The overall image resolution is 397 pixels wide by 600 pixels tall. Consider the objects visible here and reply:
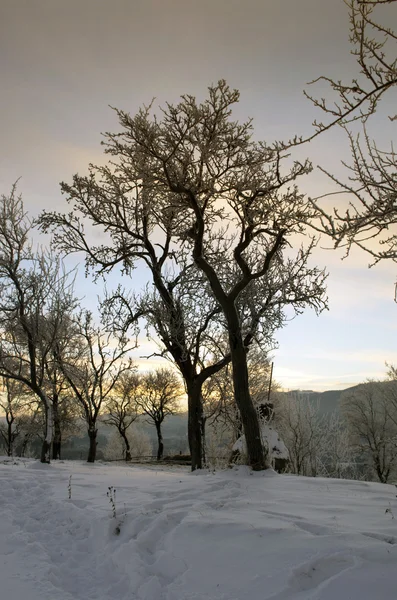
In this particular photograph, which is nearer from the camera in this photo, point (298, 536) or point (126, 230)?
point (298, 536)

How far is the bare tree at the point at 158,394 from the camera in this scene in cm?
3744

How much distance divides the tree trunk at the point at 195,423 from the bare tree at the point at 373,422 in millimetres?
23874

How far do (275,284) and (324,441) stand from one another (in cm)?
1864

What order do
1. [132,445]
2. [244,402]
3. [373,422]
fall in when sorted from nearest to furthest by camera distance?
[244,402], [373,422], [132,445]

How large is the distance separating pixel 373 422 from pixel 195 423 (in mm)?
27249

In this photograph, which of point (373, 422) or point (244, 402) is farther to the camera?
point (373, 422)

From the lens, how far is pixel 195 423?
1240 centimetres

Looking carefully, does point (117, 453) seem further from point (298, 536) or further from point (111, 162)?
point (298, 536)

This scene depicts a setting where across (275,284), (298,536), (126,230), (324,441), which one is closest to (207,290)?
(275,284)

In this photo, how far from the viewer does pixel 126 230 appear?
13.1 metres

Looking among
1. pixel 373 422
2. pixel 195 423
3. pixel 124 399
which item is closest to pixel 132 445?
pixel 124 399

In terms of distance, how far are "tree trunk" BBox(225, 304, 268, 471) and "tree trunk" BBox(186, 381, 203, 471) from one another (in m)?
3.62

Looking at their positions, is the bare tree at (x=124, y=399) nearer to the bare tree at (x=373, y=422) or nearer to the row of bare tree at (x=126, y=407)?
the row of bare tree at (x=126, y=407)

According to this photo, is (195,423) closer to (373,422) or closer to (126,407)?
(126,407)
